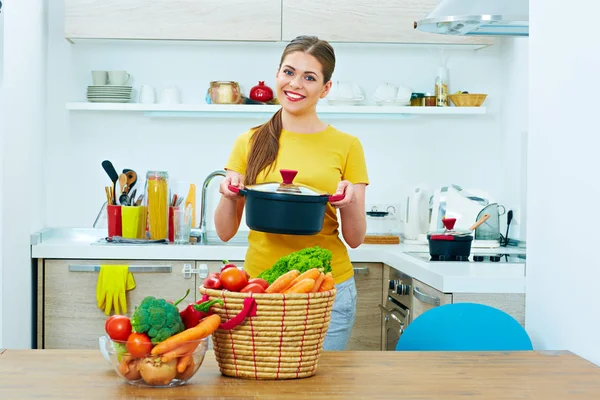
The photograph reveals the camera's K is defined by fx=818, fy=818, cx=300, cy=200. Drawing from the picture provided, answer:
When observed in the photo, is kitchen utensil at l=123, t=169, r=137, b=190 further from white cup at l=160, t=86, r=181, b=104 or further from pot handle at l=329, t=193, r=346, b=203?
pot handle at l=329, t=193, r=346, b=203

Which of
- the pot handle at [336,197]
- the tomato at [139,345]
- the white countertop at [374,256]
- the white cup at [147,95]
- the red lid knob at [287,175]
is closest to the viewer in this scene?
the tomato at [139,345]

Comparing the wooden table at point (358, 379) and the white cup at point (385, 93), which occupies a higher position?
the white cup at point (385, 93)

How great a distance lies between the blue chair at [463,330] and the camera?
2.12 metres

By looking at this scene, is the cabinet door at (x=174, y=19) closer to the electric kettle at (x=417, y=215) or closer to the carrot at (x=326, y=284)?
the electric kettle at (x=417, y=215)

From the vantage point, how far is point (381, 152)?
450 cm

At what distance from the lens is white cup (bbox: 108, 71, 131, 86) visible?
424cm

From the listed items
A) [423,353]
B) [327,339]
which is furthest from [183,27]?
[423,353]

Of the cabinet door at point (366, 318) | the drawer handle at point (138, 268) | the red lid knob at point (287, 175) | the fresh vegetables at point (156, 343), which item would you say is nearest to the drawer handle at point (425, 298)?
the cabinet door at point (366, 318)

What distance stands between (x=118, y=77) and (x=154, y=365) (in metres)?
3.01

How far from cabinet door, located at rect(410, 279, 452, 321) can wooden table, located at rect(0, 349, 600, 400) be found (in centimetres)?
92

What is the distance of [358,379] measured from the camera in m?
1.58

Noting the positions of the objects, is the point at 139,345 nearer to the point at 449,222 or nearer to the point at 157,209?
the point at 449,222

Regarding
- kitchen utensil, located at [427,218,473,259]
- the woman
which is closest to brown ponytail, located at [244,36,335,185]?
the woman

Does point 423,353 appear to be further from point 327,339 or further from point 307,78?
point 307,78
